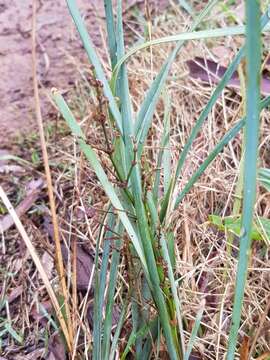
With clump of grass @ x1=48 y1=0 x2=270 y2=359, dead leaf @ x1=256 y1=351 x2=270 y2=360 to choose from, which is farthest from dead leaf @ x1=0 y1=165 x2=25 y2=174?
dead leaf @ x1=256 y1=351 x2=270 y2=360

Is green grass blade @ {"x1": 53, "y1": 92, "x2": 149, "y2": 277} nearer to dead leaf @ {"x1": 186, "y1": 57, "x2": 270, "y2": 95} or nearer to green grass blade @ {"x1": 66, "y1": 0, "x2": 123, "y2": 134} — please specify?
green grass blade @ {"x1": 66, "y1": 0, "x2": 123, "y2": 134}

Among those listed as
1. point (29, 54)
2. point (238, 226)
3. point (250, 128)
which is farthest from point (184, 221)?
point (29, 54)

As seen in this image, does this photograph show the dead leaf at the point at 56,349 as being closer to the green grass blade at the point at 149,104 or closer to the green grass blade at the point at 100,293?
the green grass blade at the point at 100,293

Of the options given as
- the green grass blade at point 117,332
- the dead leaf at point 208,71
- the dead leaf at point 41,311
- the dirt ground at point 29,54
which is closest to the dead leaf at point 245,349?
the green grass blade at point 117,332

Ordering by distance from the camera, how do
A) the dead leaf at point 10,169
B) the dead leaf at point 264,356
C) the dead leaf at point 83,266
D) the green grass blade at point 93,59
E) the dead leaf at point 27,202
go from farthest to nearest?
the dead leaf at point 10,169 → the dead leaf at point 27,202 → the dead leaf at point 83,266 → the dead leaf at point 264,356 → the green grass blade at point 93,59

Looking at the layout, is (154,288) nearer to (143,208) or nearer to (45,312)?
(143,208)

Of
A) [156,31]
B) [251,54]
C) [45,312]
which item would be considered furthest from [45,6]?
[251,54]
